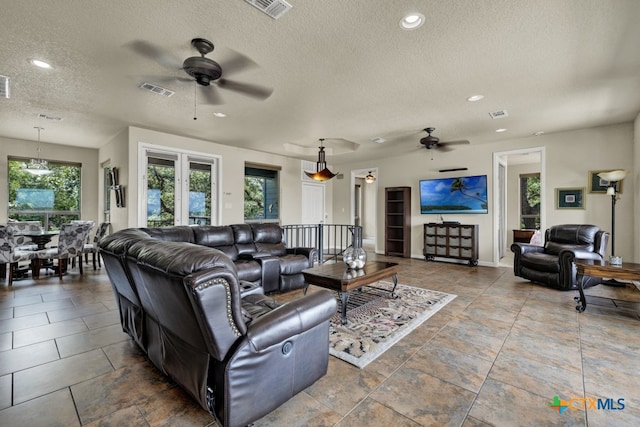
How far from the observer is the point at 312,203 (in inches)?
351

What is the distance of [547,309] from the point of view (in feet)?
11.4

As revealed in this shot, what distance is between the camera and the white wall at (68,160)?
20.1 ft

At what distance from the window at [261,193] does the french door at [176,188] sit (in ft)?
3.26

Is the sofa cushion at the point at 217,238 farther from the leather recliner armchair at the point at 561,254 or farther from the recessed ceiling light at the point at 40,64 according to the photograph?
the leather recliner armchair at the point at 561,254

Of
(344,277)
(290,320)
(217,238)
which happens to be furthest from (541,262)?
(217,238)

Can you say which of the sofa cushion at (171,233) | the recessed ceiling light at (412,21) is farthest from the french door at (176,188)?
the recessed ceiling light at (412,21)

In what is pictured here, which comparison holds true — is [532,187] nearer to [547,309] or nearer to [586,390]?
[547,309]

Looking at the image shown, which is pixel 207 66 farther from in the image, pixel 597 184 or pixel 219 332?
pixel 597 184

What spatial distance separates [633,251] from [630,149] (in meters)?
1.78

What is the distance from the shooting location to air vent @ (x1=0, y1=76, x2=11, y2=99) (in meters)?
3.35

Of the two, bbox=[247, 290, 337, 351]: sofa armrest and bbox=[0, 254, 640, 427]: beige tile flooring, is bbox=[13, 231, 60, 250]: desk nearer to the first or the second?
bbox=[0, 254, 640, 427]: beige tile flooring

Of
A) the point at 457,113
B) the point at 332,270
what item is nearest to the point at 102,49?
the point at 332,270

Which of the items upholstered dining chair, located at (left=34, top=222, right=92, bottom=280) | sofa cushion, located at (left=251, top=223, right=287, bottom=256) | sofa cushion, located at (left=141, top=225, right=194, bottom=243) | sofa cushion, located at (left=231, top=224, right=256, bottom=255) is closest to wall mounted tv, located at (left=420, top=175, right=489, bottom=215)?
sofa cushion, located at (left=251, top=223, right=287, bottom=256)

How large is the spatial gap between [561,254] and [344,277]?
3491mm
